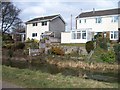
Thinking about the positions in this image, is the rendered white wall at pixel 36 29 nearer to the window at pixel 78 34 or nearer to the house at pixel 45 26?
the house at pixel 45 26

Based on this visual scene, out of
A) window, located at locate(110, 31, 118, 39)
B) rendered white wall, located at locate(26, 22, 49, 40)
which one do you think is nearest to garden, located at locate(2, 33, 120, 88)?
Answer: window, located at locate(110, 31, 118, 39)

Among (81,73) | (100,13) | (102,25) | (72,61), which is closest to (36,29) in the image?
(100,13)

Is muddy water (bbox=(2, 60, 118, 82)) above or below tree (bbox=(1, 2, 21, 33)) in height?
below

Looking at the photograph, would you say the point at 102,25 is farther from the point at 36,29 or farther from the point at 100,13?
the point at 36,29

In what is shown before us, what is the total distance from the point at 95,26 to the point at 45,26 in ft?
45.7

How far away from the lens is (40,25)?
6769cm

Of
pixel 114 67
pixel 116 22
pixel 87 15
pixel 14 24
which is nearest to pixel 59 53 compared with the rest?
pixel 114 67

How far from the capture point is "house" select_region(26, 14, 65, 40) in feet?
216

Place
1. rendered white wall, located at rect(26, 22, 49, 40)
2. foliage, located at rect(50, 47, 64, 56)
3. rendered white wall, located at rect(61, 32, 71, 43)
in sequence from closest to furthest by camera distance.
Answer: foliage, located at rect(50, 47, 64, 56)
rendered white wall, located at rect(61, 32, 71, 43)
rendered white wall, located at rect(26, 22, 49, 40)

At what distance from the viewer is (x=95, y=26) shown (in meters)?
58.5

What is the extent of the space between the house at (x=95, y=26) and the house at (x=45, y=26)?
7.75m

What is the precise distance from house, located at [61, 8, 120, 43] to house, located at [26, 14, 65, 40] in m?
7.75

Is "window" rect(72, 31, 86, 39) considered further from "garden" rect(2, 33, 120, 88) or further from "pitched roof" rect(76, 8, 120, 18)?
"garden" rect(2, 33, 120, 88)

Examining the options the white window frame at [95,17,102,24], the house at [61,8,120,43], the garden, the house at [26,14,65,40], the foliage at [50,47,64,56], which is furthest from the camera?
the house at [26,14,65,40]
